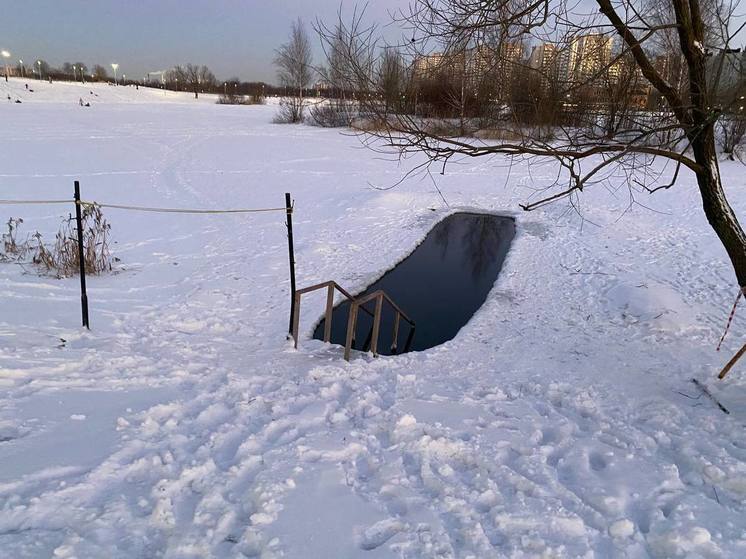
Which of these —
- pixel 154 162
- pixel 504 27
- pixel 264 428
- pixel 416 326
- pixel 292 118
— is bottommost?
pixel 416 326

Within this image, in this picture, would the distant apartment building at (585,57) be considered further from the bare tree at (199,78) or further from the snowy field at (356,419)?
the bare tree at (199,78)

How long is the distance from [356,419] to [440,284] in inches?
239

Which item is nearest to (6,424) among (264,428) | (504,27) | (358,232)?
(264,428)

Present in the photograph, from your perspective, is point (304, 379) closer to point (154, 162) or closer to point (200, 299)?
point (200, 299)

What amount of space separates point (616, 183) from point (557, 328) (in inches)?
583

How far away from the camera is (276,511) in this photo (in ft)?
9.31

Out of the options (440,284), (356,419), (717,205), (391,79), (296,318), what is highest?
(391,79)

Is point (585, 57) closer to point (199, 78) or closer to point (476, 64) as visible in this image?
point (476, 64)

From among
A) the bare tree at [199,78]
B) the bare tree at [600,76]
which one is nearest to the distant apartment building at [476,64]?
the bare tree at [600,76]

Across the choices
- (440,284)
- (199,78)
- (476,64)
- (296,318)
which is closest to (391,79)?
(476,64)

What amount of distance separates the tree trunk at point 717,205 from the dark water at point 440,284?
3.72 meters

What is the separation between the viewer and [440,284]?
9805mm

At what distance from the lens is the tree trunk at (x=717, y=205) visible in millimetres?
4250

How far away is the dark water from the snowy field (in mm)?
510
